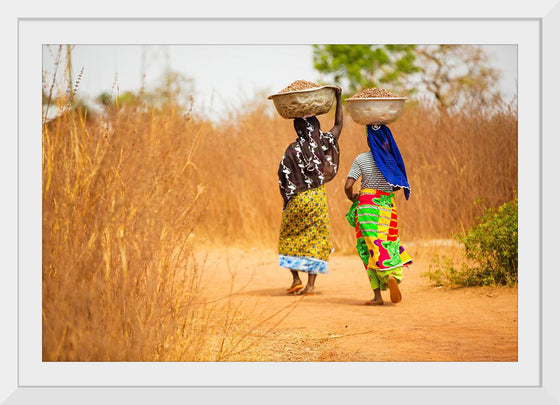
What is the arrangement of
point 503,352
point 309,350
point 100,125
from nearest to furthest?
point 100,125 < point 503,352 < point 309,350

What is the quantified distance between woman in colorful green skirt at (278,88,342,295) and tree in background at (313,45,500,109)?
4218mm

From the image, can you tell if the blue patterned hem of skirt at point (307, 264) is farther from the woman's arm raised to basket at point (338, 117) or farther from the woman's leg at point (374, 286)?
the woman's arm raised to basket at point (338, 117)

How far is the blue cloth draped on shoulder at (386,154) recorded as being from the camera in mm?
6488

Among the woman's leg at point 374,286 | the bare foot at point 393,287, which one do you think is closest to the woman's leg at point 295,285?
the woman's leg at point 374,286

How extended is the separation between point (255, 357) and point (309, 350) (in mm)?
453

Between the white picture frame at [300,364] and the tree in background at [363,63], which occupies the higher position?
the tree in background at [363,63]

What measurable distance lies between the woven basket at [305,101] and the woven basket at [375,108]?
0.37 metres

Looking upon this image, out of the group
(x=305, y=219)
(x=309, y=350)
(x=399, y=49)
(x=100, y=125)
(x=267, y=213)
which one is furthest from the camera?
(x=399, y=49)

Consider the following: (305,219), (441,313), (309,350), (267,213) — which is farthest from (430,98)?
(309,350)

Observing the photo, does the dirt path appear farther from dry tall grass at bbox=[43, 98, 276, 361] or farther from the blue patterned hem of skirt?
dry tall grass at bbox=[43, 98, 276, 361]

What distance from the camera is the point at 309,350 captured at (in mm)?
5488

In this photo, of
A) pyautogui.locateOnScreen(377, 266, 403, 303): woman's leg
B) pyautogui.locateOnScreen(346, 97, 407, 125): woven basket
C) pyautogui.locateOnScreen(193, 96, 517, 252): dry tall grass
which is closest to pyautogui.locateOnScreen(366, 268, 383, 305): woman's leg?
pyautogui.locateOnScreen(377, 266, 403, 303): woman's leg
